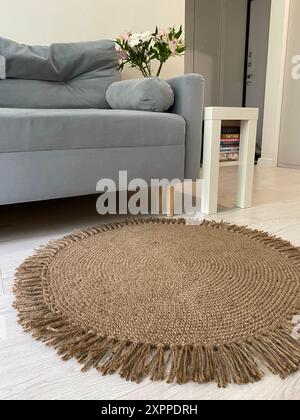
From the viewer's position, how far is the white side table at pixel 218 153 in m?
1.52

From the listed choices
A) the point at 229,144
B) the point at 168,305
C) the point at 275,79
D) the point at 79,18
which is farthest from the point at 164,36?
the point at 275,79

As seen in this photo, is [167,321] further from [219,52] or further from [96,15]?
[219,52]

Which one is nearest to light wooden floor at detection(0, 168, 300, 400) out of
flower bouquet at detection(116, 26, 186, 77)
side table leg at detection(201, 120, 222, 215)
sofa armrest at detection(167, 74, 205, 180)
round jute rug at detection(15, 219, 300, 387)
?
round jute rug at detection(15, 219, 300, 387)

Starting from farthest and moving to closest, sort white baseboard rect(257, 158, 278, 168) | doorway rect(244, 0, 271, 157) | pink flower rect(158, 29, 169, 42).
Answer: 1. doorway rect(244, 0, 271, 157)
2. white baseboard rect(257, 158, 278, 168)
3. pink flower rect(158, 29, 169, 42)

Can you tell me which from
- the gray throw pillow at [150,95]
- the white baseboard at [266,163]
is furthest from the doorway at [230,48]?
the gray throw pillow at [150,95]

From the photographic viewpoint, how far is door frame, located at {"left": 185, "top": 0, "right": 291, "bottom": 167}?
10.2 ft

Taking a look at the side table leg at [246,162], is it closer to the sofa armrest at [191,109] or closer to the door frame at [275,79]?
the sofa armrest at [191,109]

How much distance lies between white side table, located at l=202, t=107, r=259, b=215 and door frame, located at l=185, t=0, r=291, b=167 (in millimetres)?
1847

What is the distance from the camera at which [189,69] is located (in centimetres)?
402

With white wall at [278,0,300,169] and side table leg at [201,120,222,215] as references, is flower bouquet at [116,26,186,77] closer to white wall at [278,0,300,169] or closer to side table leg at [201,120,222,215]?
side table leg at [201,120,222,215]

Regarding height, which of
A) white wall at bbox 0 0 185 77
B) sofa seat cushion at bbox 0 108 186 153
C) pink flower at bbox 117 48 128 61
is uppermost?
A: white wall at bbox 0 0 185 77

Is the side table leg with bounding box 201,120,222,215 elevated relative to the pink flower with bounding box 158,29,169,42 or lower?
lower
